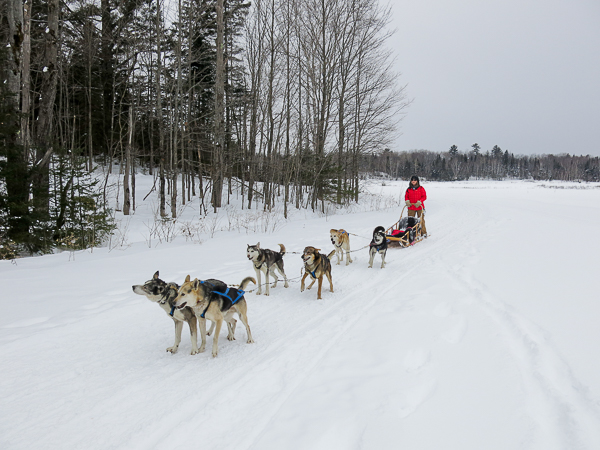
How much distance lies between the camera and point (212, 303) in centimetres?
373

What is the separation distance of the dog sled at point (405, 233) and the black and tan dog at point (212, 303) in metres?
6.62

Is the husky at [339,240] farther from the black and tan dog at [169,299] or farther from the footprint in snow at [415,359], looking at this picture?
the black and tan dog at [169,299]

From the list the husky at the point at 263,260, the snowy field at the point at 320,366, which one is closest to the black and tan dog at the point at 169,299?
the snowy field at the point at 320,366

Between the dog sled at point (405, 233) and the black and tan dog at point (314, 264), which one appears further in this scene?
the dog sled at point (405, 233)

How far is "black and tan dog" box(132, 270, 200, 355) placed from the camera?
3490 mm

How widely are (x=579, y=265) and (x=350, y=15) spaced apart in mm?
17429

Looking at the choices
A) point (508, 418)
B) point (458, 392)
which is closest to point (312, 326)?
Answer: point (458, 392)

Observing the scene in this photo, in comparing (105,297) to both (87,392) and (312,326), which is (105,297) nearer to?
(87,392)

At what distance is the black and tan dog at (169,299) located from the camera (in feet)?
11.5

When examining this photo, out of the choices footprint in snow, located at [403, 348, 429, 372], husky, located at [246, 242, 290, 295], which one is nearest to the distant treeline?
husky, located at [246, 242, 290, 295]

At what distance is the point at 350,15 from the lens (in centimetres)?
Result: 1809

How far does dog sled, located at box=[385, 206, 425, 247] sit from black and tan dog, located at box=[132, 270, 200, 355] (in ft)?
23.4

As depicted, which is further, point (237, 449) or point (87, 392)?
point (87, 392)

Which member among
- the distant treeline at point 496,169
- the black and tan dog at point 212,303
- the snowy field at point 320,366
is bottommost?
the snowy field at point 320,366
